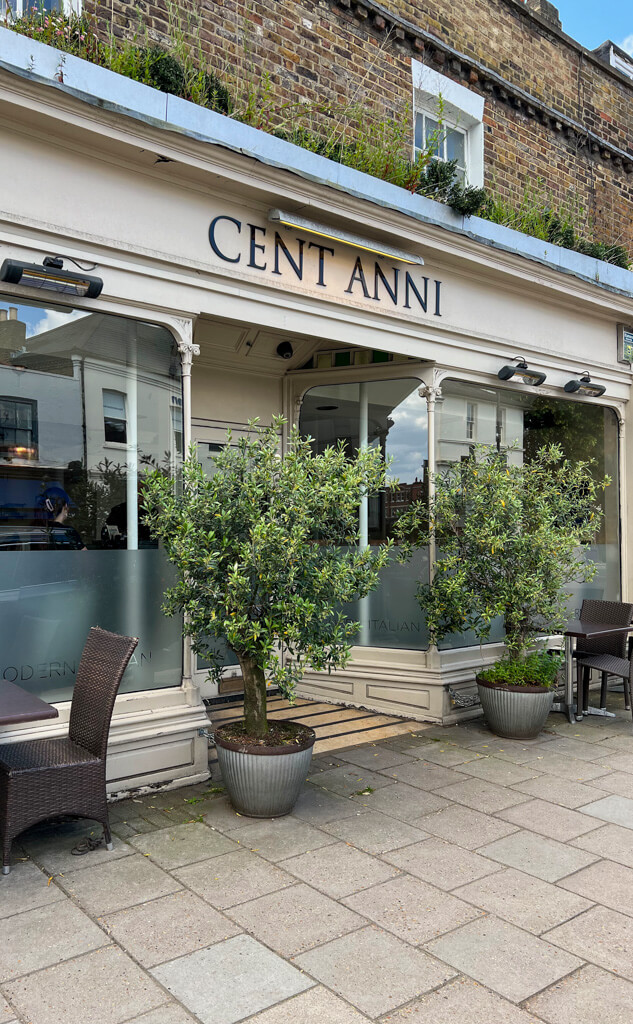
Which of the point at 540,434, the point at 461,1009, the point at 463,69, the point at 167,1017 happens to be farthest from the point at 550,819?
the point at 463,69

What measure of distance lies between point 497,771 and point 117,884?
2.93 m

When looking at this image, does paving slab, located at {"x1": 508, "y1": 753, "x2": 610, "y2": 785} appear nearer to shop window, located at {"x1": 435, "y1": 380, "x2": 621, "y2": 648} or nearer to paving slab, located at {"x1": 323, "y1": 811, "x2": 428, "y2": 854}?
paving slab, located at {"x1": 323, "y1": 811, "x2": 428, "y2": 854}

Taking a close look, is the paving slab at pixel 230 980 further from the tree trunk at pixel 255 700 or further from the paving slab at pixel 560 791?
the paving slab at pixel 560 791

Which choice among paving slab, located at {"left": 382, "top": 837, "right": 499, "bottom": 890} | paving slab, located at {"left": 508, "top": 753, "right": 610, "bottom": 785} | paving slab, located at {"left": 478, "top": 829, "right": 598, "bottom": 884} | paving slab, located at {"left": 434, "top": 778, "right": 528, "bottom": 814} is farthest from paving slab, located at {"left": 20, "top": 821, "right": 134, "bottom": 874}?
paving slab, located at {"left": 508, "top": 753, "right": 610, "bottom": 785}

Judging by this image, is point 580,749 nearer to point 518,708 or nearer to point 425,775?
point 518,708

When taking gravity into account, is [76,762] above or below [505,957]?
above

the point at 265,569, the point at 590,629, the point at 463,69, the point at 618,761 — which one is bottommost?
the point at 618,761

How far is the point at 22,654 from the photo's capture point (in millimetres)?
4676

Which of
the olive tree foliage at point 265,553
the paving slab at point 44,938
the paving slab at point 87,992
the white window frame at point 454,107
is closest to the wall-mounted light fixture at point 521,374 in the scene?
the white window frame at point 454,107

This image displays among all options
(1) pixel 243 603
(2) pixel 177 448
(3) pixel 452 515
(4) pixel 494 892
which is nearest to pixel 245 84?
(2) pixel 177 448

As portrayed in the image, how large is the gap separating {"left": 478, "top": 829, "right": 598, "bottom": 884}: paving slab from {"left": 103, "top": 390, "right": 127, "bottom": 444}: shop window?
3428 millimetres

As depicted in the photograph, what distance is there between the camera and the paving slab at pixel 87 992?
275 cm

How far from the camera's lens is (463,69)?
355 inches

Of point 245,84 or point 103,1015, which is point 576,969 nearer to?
point 103,1015
